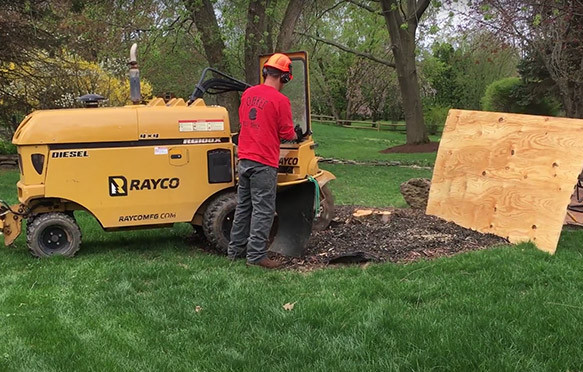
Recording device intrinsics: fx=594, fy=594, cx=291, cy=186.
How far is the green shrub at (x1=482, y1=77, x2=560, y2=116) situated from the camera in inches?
1054

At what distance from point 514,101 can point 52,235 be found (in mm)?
27865

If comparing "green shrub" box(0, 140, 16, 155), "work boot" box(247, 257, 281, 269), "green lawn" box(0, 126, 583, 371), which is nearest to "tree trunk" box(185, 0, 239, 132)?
"green shrub" box(0, 140, 16, 155)

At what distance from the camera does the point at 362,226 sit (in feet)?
22.6

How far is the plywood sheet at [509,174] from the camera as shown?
5938 mm

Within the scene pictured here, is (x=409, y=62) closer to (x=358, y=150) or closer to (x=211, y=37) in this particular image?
(x=358, y=150)

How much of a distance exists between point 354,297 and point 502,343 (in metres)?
1.19

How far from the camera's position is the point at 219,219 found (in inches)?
240

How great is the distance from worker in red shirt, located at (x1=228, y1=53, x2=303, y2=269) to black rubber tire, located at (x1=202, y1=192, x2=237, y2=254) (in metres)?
0.52

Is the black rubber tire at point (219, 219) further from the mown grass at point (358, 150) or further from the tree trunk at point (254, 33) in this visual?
the mown grass at point (358, 150)

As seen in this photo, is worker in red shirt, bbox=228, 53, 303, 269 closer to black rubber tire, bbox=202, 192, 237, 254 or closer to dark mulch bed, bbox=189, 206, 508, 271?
dark mulch bed, bbox=189, 206, 508, 271

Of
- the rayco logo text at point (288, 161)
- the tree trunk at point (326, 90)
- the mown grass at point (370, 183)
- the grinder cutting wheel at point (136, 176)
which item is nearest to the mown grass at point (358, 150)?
the mown grass at point (370, 183)

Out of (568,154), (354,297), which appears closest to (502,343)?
(354,297)

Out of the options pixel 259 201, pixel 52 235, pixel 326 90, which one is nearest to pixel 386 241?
pixel 259 201

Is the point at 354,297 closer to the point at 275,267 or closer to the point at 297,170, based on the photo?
the point at 275,267
